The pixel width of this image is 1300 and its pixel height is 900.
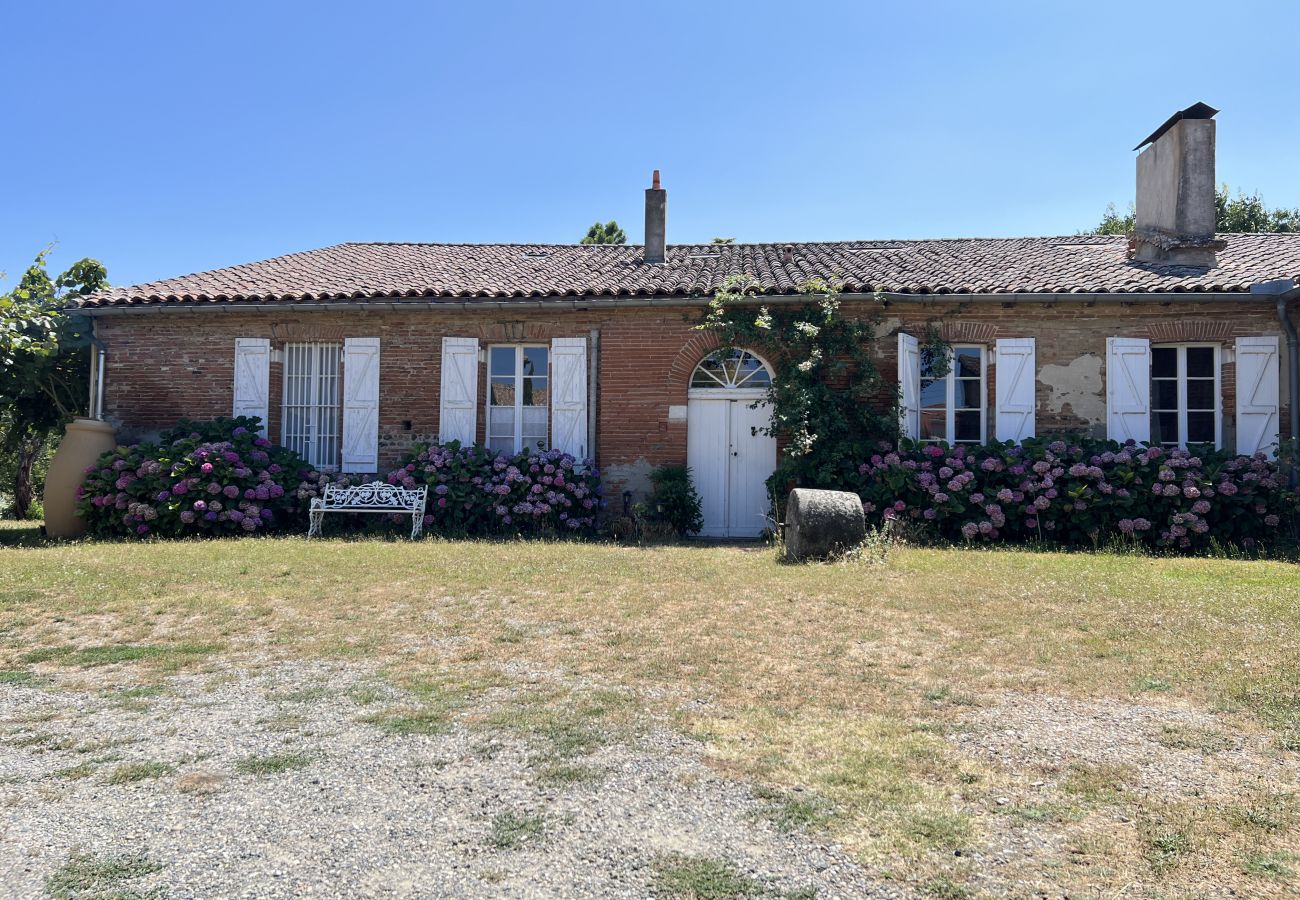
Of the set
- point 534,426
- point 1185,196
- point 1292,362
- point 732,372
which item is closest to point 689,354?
point 732,372

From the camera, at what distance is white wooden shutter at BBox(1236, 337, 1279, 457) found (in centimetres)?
1023

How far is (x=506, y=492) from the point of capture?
405 inches

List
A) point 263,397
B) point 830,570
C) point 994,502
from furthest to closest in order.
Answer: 1. point 263,397
2. point 994,502
3. point 830,570

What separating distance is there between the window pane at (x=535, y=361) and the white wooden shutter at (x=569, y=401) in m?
0.36

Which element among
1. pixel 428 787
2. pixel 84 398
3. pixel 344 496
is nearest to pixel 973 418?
pixel 344 496

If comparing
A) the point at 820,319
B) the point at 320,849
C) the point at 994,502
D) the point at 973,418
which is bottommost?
the point at 320,849

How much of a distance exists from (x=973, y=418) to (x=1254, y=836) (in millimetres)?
9005

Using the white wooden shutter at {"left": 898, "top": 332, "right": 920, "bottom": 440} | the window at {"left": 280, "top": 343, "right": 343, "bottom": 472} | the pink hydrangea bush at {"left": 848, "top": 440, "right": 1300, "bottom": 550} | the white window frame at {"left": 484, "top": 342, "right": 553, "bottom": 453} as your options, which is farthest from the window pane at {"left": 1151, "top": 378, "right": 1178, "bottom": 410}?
the window at {"left": 280, "top": 343, "right": 343, "bottom": 472}

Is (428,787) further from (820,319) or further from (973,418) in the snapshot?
(973,418)

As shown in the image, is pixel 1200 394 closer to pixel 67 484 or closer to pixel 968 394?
pixel 968 394

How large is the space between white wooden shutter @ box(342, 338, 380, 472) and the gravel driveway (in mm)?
7998

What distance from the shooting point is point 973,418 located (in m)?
11.0

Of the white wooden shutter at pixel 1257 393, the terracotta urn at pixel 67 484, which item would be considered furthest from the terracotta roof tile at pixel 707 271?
the terracotta urn at pixel 67 484

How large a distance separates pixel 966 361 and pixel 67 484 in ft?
38.9
